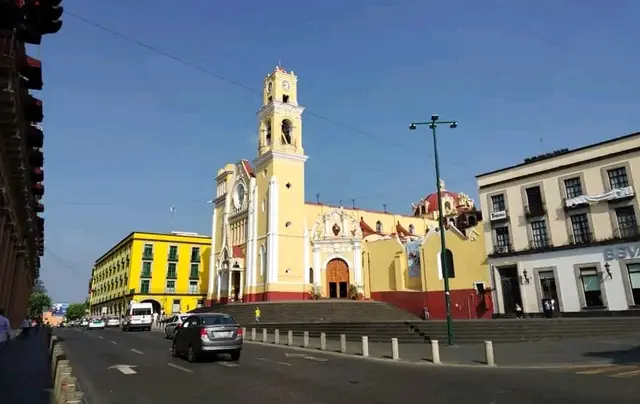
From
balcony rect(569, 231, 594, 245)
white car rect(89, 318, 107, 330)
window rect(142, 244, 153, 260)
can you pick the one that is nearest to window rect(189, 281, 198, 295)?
window rect(142, 244, 153, 260)

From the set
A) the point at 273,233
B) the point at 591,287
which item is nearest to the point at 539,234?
the point at 591,287

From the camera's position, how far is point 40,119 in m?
17.2

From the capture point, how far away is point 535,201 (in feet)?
108

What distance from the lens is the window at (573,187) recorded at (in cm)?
3083

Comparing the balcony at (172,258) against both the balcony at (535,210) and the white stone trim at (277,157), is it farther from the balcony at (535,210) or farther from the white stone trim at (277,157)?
the balcony at (535,210)

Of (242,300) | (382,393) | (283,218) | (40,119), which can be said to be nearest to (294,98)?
(283,218)

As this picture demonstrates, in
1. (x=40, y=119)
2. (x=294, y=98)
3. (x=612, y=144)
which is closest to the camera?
(x=40, y=119)

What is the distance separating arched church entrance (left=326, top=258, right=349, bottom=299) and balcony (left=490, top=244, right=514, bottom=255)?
18.8 meters

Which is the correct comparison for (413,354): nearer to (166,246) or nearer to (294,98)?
(294,98)

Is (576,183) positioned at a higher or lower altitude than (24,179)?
higher

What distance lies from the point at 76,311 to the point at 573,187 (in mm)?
145742

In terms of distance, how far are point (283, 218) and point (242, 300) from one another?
10291 millimetres

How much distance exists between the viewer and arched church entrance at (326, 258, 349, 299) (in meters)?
49.6

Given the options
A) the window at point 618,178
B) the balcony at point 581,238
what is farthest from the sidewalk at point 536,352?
the window at point 618,178
